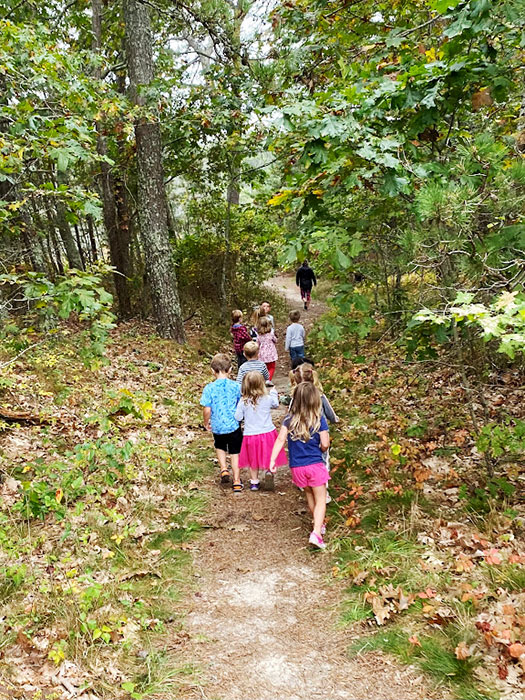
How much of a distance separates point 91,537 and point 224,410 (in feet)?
7.20

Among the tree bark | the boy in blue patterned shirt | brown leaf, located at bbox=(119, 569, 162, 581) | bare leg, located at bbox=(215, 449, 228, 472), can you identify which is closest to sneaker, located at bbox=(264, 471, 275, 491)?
the boy in blue patterned shirt

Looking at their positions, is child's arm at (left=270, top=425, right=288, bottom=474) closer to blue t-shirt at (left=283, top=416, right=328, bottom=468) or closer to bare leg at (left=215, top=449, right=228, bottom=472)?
blue t-shirt at (left=283, top=416, right=328, bottom=468)

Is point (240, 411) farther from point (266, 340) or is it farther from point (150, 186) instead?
point (150, 186)

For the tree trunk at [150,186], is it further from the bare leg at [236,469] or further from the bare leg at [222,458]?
the bare leg at [236,469]

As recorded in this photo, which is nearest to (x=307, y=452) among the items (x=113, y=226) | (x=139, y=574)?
(x=139, y=574)

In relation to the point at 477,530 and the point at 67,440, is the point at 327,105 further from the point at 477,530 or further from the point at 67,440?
the point at 67,440

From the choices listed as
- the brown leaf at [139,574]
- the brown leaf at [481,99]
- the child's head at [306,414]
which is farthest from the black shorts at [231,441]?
the brown leaf at [481,99]

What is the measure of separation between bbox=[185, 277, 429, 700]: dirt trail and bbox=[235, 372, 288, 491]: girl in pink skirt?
661mm

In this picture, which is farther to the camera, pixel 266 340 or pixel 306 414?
pixel 266 340

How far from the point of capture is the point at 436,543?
14.9ft

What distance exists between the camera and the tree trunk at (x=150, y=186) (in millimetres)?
10375

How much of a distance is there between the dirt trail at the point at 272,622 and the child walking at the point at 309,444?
547 millimetres

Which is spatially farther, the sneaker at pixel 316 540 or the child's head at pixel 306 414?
the child's head at pixel 306 414

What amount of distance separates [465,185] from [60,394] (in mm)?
6481
